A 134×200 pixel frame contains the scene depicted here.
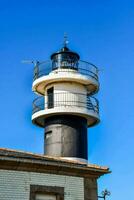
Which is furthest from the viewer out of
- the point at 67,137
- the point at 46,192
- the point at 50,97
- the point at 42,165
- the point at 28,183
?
the point at 50,97

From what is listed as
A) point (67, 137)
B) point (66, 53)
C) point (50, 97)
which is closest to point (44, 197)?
point (67, 137)

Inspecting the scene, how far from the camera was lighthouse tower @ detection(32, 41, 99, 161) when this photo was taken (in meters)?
21.8

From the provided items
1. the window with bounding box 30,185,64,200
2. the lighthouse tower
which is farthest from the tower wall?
the window with bounding box 30,185,64,200

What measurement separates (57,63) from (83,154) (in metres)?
5.08

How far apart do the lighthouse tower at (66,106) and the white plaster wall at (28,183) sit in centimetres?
517

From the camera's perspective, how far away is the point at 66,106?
22.1 metres

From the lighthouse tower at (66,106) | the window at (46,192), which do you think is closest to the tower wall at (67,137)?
the lighthouse tower at (66,106)

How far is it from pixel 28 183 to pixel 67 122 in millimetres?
7389

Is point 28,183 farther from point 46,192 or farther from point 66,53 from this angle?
point 66,53

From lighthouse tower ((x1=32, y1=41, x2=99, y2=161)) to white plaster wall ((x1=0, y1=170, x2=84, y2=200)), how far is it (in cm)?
517

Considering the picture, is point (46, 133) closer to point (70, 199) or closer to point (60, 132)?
point (60, 132)

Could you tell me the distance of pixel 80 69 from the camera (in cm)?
2331

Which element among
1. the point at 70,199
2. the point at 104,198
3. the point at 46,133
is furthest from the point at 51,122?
the point at 70,199

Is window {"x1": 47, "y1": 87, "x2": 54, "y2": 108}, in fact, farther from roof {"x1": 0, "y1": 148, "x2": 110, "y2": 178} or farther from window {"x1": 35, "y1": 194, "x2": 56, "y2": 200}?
window {"x1": 35, "y1": 194, "x2": 56, "y2": 200}
